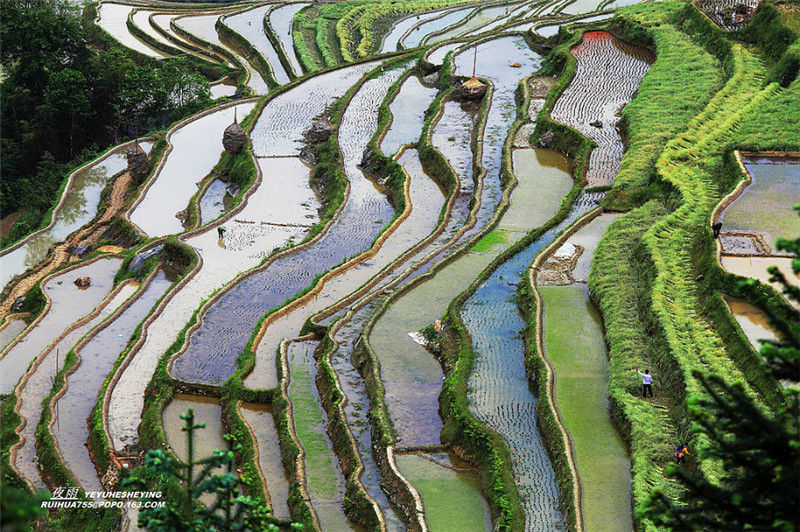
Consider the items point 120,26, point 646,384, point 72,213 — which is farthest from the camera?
point 120,26

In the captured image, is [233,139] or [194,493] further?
[233,139]

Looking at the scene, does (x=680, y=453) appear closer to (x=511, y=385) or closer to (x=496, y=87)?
(x=511, y=385)

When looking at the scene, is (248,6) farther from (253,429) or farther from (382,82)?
(253,429)

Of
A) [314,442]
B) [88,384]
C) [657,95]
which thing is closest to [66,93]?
[88,384]

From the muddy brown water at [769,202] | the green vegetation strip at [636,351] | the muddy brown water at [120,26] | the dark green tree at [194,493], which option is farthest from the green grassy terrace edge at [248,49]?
the dark green tree at [194,493]

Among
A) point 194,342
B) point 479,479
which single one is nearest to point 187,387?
point 194,342
